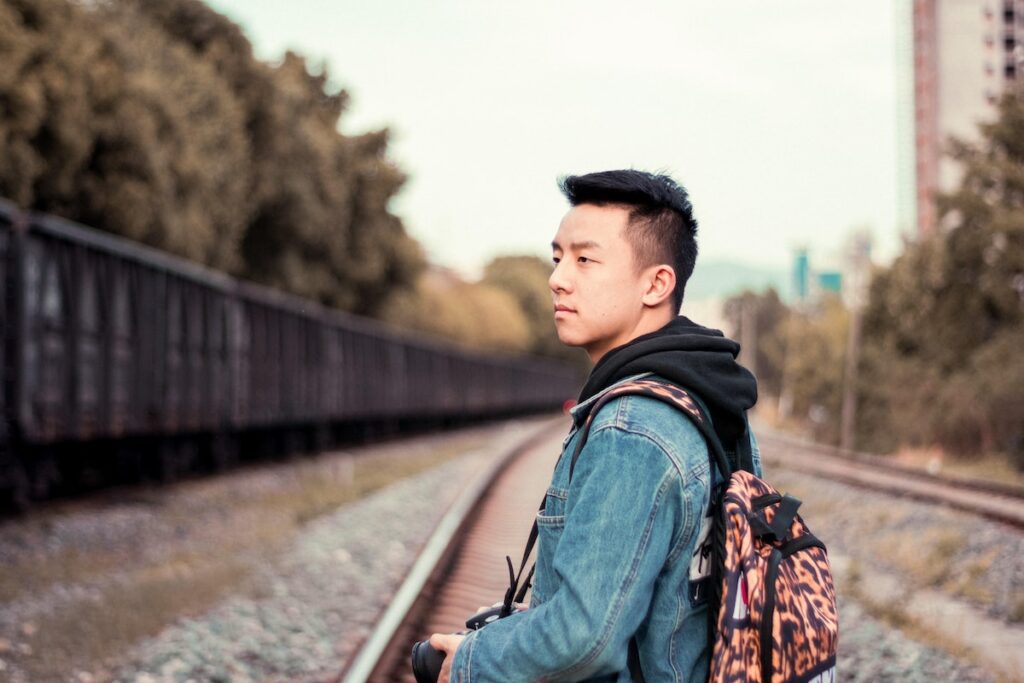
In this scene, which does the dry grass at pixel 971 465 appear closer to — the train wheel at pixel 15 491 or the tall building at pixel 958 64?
the train wheel at pixel 15 491

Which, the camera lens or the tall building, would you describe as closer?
the camera lens

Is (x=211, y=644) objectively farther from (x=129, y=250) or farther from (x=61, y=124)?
(x=61, y=124)

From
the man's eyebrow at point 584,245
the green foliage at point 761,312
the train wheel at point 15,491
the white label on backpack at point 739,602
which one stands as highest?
the green foliage at point 761,312

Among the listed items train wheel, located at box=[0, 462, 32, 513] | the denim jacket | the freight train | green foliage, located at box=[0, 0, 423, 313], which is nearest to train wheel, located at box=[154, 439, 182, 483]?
the freight train

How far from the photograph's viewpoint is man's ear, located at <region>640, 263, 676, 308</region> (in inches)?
70.4

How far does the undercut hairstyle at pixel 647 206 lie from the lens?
1.75 metres

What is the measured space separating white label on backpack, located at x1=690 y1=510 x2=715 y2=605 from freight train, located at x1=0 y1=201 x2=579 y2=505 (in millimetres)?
9086

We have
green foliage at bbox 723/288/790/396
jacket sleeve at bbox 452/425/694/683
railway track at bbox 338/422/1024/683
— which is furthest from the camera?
green foliage at bbox 723/288/790/396

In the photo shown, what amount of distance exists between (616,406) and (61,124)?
55.6 ft

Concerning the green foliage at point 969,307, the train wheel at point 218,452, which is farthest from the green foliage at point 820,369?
the train wheel at point 218,452

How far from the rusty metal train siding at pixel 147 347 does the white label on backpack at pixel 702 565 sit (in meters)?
9.23

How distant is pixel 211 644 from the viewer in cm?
576

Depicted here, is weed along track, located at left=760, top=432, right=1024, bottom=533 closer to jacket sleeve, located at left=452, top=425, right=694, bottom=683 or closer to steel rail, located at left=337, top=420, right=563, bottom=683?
steel rail, located at left=337, top=420, right=563, bottom=683

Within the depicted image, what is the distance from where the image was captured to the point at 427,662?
5.88 ft
